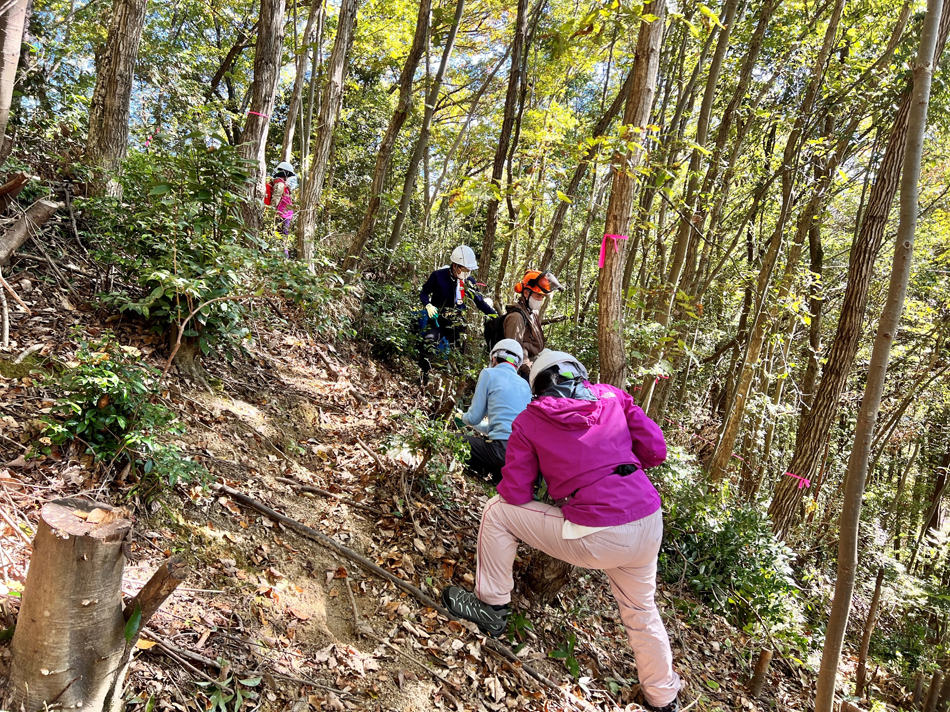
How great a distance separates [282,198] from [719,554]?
6680 millimetres

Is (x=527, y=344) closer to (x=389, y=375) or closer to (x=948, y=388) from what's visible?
(x=389, y=375)

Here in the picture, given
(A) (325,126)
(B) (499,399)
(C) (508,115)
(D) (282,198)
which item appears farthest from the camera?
(C) (508,115)

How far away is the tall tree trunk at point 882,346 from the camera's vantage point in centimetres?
261

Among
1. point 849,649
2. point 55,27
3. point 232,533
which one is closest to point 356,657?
point 232,533

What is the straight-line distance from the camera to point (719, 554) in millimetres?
5949

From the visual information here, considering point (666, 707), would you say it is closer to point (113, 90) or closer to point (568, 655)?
point (568, 655)

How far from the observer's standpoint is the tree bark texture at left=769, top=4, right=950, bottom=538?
5871 mm

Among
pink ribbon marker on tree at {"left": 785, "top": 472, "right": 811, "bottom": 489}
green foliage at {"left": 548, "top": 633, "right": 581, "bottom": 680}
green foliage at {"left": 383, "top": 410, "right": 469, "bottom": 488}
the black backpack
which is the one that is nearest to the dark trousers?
green foliage at {"left": 383, "top": 410, "right": 469, "bottom": 488}

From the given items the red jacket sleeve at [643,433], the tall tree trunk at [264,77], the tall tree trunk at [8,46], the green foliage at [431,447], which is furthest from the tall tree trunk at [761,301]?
the tall tree trunk at [8,46]

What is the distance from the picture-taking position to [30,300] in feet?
13.5

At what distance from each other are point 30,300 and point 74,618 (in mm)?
3225

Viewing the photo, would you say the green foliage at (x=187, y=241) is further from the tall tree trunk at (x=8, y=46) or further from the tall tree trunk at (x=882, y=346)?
the tall tree trunk at (x=882, y=346)

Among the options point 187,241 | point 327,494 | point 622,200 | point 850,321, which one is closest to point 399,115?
point 187,241

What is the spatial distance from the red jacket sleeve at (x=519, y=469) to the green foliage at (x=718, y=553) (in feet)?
8.75
